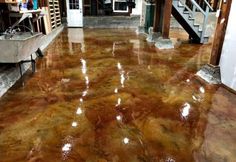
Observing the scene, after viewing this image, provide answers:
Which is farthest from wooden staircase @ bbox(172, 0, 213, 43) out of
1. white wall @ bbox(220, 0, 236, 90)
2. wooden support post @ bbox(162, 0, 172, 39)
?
white wall @ bbox(220, 0, 236, 90)

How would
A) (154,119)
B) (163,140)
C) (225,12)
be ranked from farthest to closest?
(225,12)
(154,119)
(163,140)

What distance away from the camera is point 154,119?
2.94 metres

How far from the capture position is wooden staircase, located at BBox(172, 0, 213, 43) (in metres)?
6.96

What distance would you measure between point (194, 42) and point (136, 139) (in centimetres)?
654

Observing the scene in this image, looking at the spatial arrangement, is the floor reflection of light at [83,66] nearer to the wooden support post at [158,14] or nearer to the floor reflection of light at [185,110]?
the floor reflection of light at [185,110]

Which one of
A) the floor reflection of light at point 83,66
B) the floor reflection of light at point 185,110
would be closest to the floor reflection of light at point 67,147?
the floor reflection of light at point 185,110

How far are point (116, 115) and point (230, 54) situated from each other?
2.49m

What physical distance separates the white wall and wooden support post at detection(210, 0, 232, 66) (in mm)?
66

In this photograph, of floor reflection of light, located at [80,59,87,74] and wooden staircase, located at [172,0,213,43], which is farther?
wooden staircase, located at [172,0,213,43]

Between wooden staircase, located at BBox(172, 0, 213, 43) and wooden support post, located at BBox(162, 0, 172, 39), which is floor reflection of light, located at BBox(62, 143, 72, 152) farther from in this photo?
wooden staircase, located at BBox(172, 0, 213, 43)

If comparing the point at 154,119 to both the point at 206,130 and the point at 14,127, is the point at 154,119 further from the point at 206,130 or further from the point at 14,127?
the point at 14,127

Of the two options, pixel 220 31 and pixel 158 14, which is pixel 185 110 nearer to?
pixel 220 31

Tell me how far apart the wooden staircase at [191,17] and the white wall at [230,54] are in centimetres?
315

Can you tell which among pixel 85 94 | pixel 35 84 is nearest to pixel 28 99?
pixel 35 84
